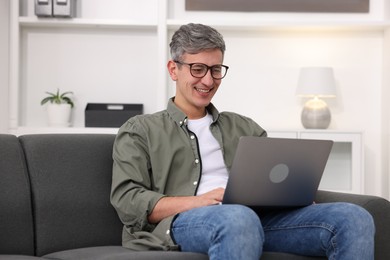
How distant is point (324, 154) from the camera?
85.4 inches

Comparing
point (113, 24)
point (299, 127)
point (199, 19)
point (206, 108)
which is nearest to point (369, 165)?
point (299, 127)

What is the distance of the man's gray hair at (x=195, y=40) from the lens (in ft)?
7.66

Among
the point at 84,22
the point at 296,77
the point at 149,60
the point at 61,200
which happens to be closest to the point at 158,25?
the point at 149,60

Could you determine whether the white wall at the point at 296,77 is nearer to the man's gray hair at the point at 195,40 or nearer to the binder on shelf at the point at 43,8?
the binder on shelf at the point at 43,8

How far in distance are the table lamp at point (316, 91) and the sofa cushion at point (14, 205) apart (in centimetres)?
247

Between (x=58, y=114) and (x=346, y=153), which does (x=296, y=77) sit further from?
(x=58, y=114)

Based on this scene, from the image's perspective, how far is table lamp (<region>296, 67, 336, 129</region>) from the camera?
4.47m

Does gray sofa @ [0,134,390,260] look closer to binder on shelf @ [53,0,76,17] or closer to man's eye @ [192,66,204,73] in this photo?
man's eye @ [192,66,204,73]

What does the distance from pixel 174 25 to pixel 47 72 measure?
90cm

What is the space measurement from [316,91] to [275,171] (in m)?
2.48

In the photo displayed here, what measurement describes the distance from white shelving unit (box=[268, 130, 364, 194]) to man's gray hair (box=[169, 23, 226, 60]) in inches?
85.0

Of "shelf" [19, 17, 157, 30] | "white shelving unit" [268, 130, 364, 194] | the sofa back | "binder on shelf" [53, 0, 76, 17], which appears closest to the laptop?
the sofa back

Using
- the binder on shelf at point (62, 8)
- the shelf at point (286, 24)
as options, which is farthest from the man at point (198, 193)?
the binder on shelf at point (62, 8)

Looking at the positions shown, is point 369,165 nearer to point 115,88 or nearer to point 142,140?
point 115,88
